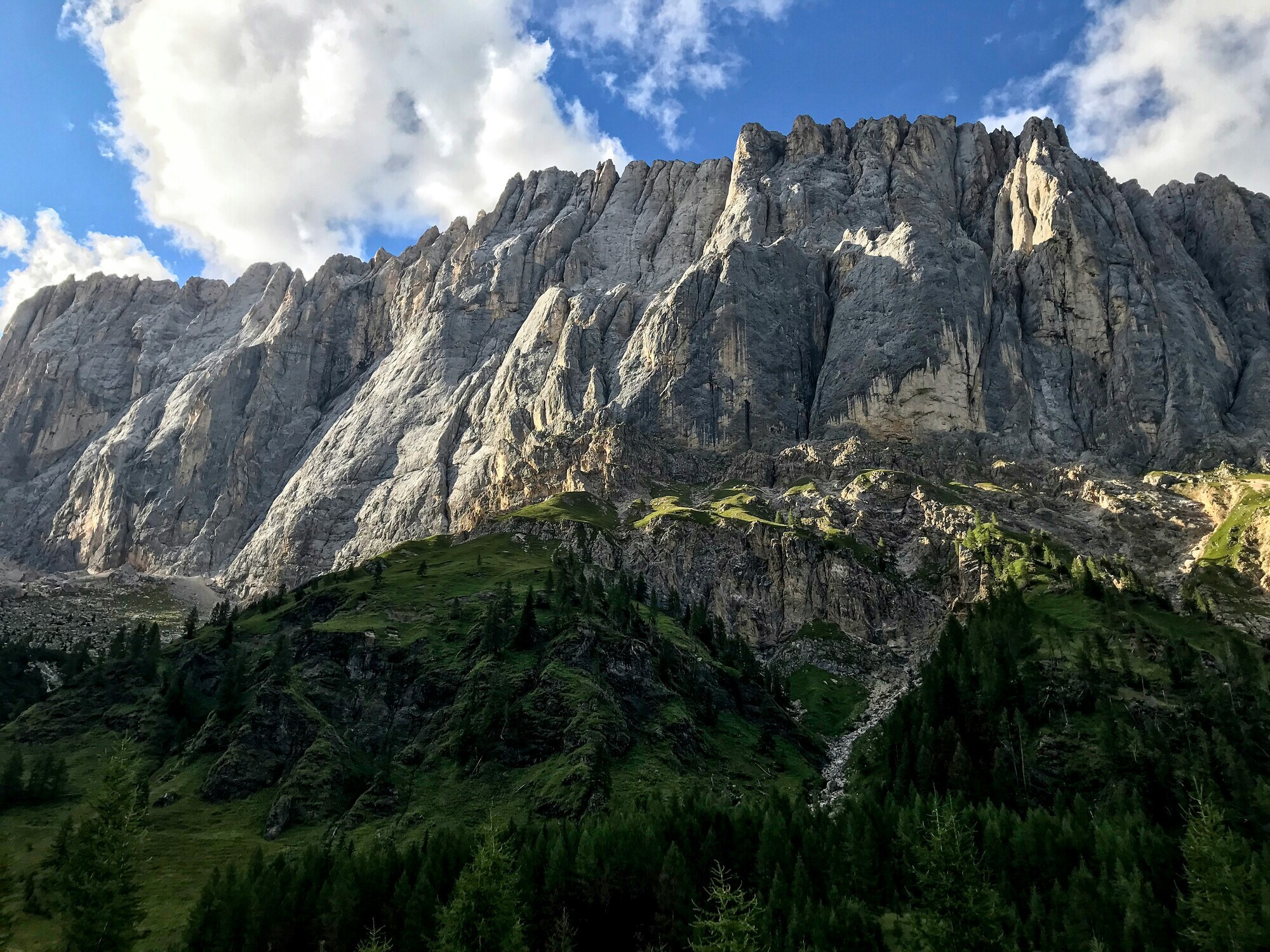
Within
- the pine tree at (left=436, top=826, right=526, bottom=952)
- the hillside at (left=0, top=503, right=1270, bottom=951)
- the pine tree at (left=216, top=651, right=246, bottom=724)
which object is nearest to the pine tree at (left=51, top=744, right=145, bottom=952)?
the hillside at (left=0, top=503, right=1270, bottom=951)

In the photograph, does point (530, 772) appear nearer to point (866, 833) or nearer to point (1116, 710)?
point (866, 833)

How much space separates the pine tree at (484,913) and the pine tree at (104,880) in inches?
1134

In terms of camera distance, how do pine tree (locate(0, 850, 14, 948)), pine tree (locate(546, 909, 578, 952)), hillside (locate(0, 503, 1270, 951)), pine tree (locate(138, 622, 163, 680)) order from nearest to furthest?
pine tree (locate(0, 850, 14, 948)) < pine tree (locate(546, 909, 578, 952)) < hillside (locate(0, 503, 1270, 951)) < pine tree (locate(138, 622, 163, 680))

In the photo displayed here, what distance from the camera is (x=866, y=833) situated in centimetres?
10181

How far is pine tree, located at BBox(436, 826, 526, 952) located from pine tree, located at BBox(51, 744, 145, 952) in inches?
1134

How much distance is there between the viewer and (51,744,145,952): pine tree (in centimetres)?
7862

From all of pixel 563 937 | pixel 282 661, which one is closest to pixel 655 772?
pixel 563 937

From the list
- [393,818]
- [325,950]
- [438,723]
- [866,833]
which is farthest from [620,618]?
[325,950]

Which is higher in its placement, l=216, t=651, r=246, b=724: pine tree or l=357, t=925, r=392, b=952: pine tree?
l=216, t=651, r=246, b=724: pine tree

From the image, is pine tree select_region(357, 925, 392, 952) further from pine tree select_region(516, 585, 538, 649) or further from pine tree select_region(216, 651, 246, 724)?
pine tree select_region(516, 585, 538, 649)

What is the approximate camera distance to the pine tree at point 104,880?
7862 cm

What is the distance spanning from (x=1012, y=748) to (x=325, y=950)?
320ft

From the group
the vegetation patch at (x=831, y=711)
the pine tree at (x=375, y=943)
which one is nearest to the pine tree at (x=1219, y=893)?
the pine tree at (x=375, y=943)

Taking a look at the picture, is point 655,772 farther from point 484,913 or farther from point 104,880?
point 104,880
